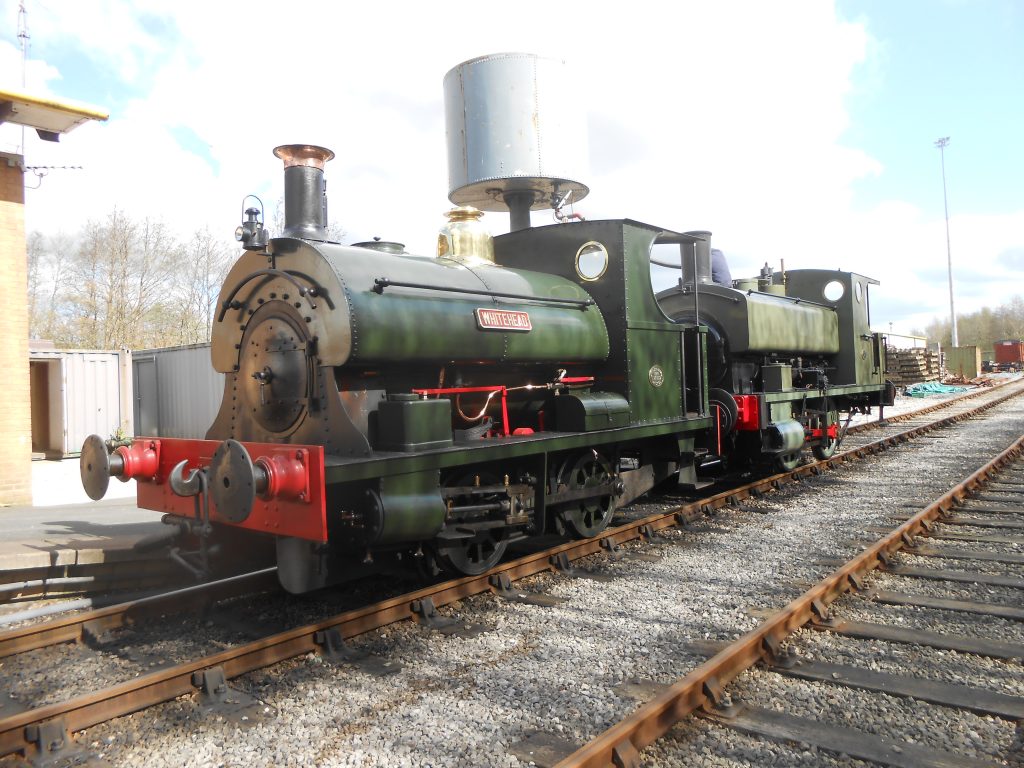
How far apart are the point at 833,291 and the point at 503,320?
351 inches

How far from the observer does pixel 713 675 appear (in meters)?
3.48

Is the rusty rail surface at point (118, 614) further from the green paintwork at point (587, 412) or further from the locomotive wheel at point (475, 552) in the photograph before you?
the green paintwork at point (587, 412)

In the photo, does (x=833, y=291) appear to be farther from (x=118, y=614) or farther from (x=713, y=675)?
(x=118, y=614)

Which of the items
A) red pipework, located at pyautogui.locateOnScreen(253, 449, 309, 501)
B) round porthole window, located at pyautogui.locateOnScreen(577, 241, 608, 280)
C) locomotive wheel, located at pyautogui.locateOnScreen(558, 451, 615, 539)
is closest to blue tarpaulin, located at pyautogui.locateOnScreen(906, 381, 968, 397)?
locomotive wheel, located at pyautogui.locateOnScreen(558, 451, 615, 539)

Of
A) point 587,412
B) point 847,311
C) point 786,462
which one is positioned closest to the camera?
point 587,412

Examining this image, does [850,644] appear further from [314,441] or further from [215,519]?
[215,519]

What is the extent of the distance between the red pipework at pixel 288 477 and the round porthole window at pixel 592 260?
3.43m

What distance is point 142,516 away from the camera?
313 inches

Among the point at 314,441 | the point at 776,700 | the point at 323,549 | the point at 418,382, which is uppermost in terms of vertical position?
the point at 418,382

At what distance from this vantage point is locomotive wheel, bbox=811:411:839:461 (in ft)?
36.8

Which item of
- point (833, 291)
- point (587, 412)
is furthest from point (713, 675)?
point (833, 291)

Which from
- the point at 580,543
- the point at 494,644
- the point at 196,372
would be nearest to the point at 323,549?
the point at 494,644

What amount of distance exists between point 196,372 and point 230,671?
50.3 feet

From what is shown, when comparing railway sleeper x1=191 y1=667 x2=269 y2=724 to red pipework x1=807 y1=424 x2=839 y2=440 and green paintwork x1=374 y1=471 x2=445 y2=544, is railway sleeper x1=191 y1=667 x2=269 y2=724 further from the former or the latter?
red pipework x1=807 y1=424 x2=839 y2=440
